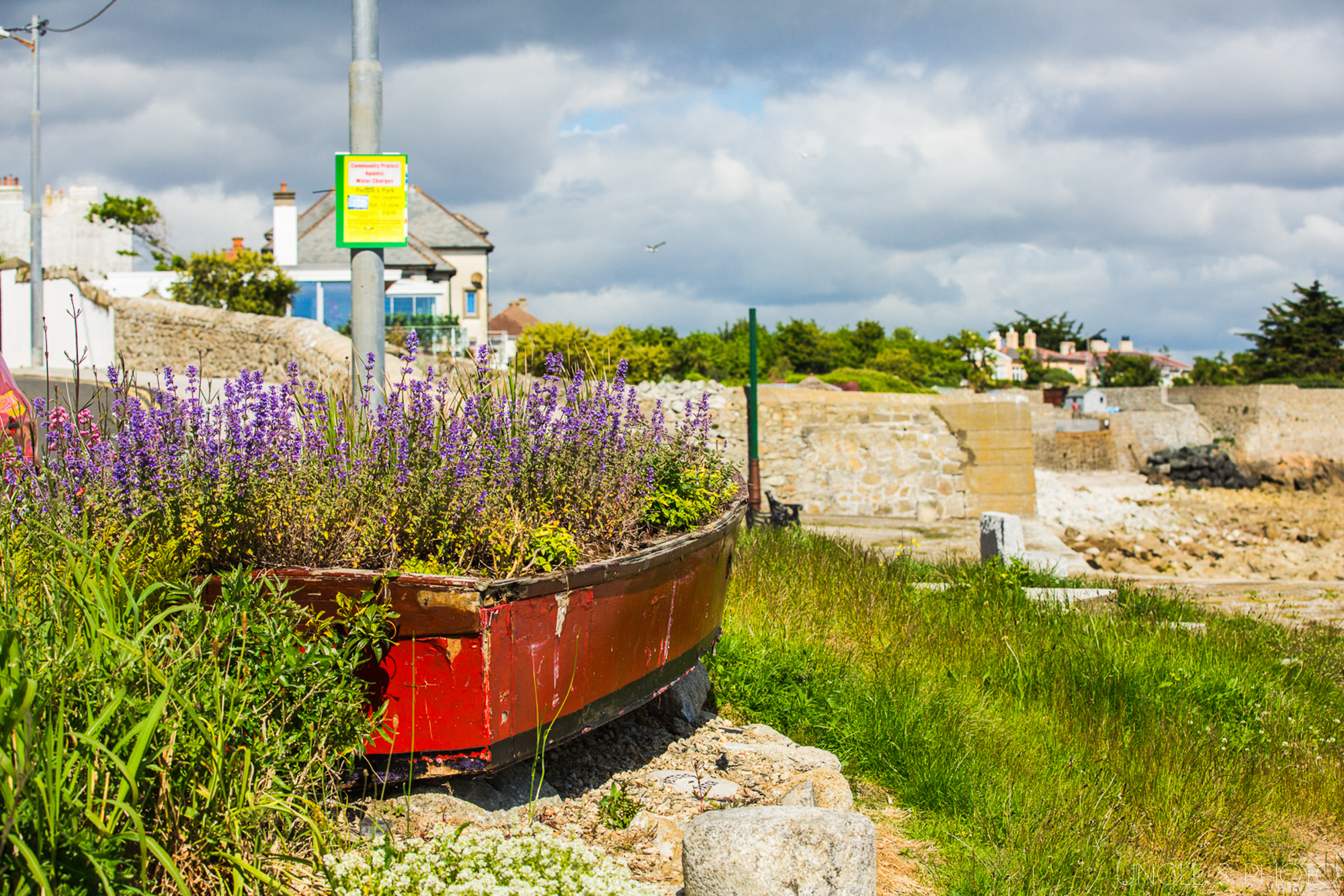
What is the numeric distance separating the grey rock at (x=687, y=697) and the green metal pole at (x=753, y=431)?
817 cm

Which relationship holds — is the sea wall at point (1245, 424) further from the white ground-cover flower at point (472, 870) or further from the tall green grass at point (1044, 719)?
the white ground-cover flower at point (472, 870)

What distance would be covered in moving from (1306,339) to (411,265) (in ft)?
161

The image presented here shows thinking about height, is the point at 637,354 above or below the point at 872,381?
above

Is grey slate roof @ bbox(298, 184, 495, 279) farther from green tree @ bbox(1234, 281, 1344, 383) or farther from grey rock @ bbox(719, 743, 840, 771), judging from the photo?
green tree @ bbox(1234, 281, 1344, 383)

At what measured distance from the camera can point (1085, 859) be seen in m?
3.24

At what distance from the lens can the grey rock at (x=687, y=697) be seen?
13.0ft

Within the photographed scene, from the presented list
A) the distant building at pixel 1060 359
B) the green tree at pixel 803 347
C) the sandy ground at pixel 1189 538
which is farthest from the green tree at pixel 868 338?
the sandy ground at pixel 1189 538

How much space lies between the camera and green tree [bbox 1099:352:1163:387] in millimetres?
69500

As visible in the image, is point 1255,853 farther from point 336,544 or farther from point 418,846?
point 336,544

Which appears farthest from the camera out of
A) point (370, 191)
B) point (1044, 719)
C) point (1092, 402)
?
point (1092, 402)

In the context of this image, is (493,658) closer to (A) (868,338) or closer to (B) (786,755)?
(B) (786,755)

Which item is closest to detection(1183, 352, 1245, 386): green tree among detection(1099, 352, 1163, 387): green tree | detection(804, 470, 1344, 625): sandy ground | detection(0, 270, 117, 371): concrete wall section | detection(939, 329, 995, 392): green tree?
detection(1099, 352, 1163, 387): green tree

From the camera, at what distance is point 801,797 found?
3.01 metres

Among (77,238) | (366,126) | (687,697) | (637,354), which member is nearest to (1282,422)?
(637,354)
